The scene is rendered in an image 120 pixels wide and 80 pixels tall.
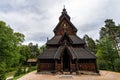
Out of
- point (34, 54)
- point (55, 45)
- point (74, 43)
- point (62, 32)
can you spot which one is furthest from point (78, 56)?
point (34, 54)

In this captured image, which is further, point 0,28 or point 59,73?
point 0,28

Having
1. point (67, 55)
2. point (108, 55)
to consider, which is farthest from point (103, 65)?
point (67, 55)

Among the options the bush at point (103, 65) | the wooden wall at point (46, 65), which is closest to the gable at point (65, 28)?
the wooden wall at point (46, 65)

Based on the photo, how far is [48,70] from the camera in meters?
22.8

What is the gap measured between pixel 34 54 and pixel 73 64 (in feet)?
145

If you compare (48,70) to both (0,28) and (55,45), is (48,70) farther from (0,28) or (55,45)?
(0,28)

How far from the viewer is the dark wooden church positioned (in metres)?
21.6

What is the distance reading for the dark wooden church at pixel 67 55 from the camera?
851 inches

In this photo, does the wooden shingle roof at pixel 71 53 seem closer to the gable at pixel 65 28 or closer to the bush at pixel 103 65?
the gable at pixel 65 28

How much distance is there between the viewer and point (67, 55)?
2338 cm

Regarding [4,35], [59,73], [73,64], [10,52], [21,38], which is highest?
[21,38]

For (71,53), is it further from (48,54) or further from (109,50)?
(109,50)

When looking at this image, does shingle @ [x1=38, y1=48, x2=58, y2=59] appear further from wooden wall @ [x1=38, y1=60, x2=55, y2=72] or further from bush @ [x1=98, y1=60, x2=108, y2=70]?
bush @ [x1=98, y1=60, x2=108, y2=70]

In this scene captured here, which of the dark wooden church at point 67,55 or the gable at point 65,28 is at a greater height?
the gable at point 65,28
